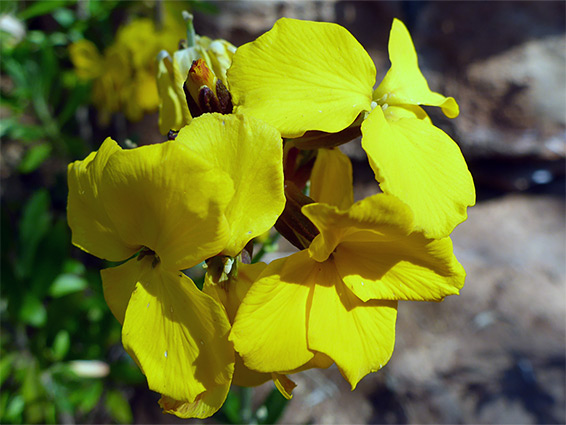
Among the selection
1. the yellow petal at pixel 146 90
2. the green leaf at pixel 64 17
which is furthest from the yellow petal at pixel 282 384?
the green leaf at pixel 64 17

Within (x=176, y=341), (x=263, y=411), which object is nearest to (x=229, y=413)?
(x=263, y=411)

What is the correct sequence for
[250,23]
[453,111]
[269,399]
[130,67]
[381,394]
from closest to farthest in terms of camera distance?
1. [453,111]
2. [269,399]
3. [130,67]
4. [381,394]
5. [250,23]

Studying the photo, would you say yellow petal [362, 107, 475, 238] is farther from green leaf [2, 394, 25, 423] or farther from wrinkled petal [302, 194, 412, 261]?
green leaf [2, 394, 25, 423]

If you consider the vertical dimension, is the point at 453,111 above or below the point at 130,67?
above

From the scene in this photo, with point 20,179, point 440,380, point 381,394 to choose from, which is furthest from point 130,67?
point 440,380

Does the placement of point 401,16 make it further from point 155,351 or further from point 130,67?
point 155,351

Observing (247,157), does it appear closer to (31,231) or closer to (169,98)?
(169,98)
